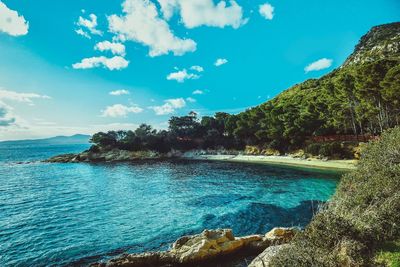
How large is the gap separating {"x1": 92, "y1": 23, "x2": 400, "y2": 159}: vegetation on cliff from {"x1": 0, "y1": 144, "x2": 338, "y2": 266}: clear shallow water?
14.6 meters

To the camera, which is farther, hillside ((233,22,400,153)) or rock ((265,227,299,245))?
hillside ((233,22,400,153))

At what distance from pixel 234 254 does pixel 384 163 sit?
8.61 meters

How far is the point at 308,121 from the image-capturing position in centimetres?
4919

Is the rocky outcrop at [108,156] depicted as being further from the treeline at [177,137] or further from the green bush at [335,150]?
the green bush at [335,150]

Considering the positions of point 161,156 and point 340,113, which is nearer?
point 340,113

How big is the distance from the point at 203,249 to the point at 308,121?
148ft

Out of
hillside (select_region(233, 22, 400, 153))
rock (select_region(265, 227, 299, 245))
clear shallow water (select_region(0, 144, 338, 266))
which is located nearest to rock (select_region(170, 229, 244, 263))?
rock (select_region(265, 227, 299, 245))

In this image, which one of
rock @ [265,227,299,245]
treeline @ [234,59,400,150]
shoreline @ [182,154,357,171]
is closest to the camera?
rock @ [265,227,299,245]

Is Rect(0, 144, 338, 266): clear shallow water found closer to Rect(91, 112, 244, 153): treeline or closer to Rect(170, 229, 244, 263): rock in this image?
Rect(170, 229, 244, 263): rock

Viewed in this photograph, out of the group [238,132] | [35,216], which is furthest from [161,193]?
[238,132]

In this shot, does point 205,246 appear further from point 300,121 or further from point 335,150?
point 300,121

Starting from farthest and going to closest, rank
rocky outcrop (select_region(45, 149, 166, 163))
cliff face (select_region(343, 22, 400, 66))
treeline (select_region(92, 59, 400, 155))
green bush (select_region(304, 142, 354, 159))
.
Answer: cliff face (select_region(343, 22, 400, 66)) → rocky outcrop (select_region(45, 149, 166, 163)) → green bush (select_region(304, 142, 354, 159)) → treeline (select_region(92, 59, 400, 155))

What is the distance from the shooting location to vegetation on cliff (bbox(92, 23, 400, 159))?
3584cm

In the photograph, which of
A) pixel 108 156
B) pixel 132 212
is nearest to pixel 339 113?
pixel 132 212
